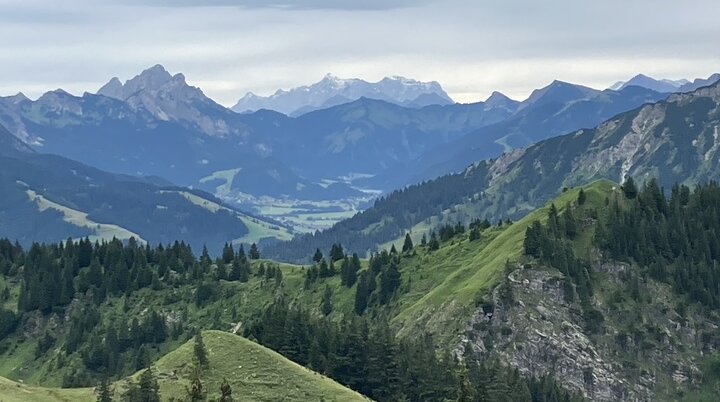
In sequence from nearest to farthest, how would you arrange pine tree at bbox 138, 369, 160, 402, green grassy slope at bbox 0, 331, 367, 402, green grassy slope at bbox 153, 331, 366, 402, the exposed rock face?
1. pine tree at bbox 138, 369, 160, 402
2. green grassy slope at bbox 0, 331, 367, 402
3. green grassy slope at bbox 153, 331, 366, 402
4. the exposed rock face

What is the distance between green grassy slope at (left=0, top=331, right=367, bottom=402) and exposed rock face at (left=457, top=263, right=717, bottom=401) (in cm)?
7788

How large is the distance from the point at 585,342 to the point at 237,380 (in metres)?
104

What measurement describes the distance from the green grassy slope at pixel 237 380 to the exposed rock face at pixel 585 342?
256 feet

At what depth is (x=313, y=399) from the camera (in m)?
103

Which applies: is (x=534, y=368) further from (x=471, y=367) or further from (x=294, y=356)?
(x=294, y=356)

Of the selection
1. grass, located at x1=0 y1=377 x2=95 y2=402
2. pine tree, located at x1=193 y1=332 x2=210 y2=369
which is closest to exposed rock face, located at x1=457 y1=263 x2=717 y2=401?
pine tree, located at x1=193 y1=332 x2=210 y2=369

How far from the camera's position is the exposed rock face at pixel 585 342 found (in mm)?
187000

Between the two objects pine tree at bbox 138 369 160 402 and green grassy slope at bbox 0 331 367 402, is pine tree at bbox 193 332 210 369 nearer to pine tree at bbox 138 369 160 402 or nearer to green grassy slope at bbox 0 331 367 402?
green grassy slope at bbox 0 331 367 402

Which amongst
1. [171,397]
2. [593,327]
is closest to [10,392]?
[171,397]

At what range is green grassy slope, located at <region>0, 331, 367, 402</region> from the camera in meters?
102

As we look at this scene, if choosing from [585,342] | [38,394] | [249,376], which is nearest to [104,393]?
[38,394]

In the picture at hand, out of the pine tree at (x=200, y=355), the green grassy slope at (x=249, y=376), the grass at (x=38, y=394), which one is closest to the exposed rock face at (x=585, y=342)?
the green grassy slope at (x=249, y=376)

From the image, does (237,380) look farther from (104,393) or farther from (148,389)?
(104,393)

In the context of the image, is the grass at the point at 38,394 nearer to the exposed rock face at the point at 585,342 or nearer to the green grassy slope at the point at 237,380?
the green grassy slope at the point at 237,380
